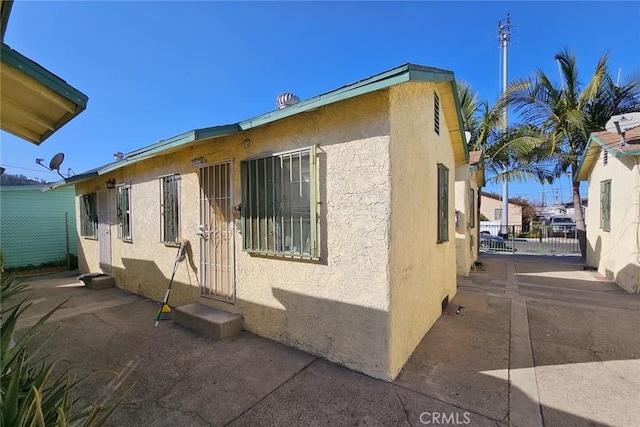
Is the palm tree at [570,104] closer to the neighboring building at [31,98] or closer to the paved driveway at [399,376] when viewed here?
the paved driveway at [399,376]

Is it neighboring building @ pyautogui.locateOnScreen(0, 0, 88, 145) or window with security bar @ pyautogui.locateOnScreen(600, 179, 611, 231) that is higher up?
neighboring building @ pyautogui.locateOnScreen(0, 0, 88, 145)

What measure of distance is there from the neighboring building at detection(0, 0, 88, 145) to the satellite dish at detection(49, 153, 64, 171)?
489 cm

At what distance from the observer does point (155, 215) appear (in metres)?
6.42

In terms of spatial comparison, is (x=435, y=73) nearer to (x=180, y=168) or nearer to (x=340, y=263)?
(x=340, y=263)

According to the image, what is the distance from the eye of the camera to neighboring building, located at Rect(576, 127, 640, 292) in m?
7.05

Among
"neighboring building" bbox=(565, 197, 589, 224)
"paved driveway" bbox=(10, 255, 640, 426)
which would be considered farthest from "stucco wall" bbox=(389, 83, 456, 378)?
"neighboring building" bbox=(565, 197, 589, 224)

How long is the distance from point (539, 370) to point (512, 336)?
987mm

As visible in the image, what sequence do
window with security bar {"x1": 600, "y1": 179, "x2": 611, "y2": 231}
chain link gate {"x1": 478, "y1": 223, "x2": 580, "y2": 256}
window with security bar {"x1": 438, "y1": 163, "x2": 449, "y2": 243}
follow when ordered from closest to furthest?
window with security bar {"x1": 438, "y1": 163, "x2": 449, "y2": 243}, window with security bar {"x1": 600, "y1": 179, "x2": 611, "y2": 231}, chain link gate {"x1": 478, "y1": 223, "x2": 580, "y2": 256}

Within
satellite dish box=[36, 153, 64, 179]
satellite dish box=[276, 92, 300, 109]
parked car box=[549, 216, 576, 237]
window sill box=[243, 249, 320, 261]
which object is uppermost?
satellite dish box=[276, 92, 300, 109]

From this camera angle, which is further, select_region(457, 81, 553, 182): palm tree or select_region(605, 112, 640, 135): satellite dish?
select_region(457, 81, 553, 182): palm tree

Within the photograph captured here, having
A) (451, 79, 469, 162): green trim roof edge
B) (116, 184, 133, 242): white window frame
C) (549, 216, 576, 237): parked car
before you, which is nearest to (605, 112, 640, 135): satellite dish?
(451, 79, 469, 162): green trim roof edge

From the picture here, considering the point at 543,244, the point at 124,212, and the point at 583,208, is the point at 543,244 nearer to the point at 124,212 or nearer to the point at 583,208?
the point at 583,208

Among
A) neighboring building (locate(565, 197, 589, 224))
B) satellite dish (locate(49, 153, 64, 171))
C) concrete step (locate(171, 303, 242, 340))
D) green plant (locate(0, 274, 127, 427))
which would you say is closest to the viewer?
green plant (locate(0, 274, 127, 427))

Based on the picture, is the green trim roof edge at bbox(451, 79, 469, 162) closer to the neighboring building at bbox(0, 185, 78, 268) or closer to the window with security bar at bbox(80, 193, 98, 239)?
the window with security bar at bbox(80, 193, 98, 239)
